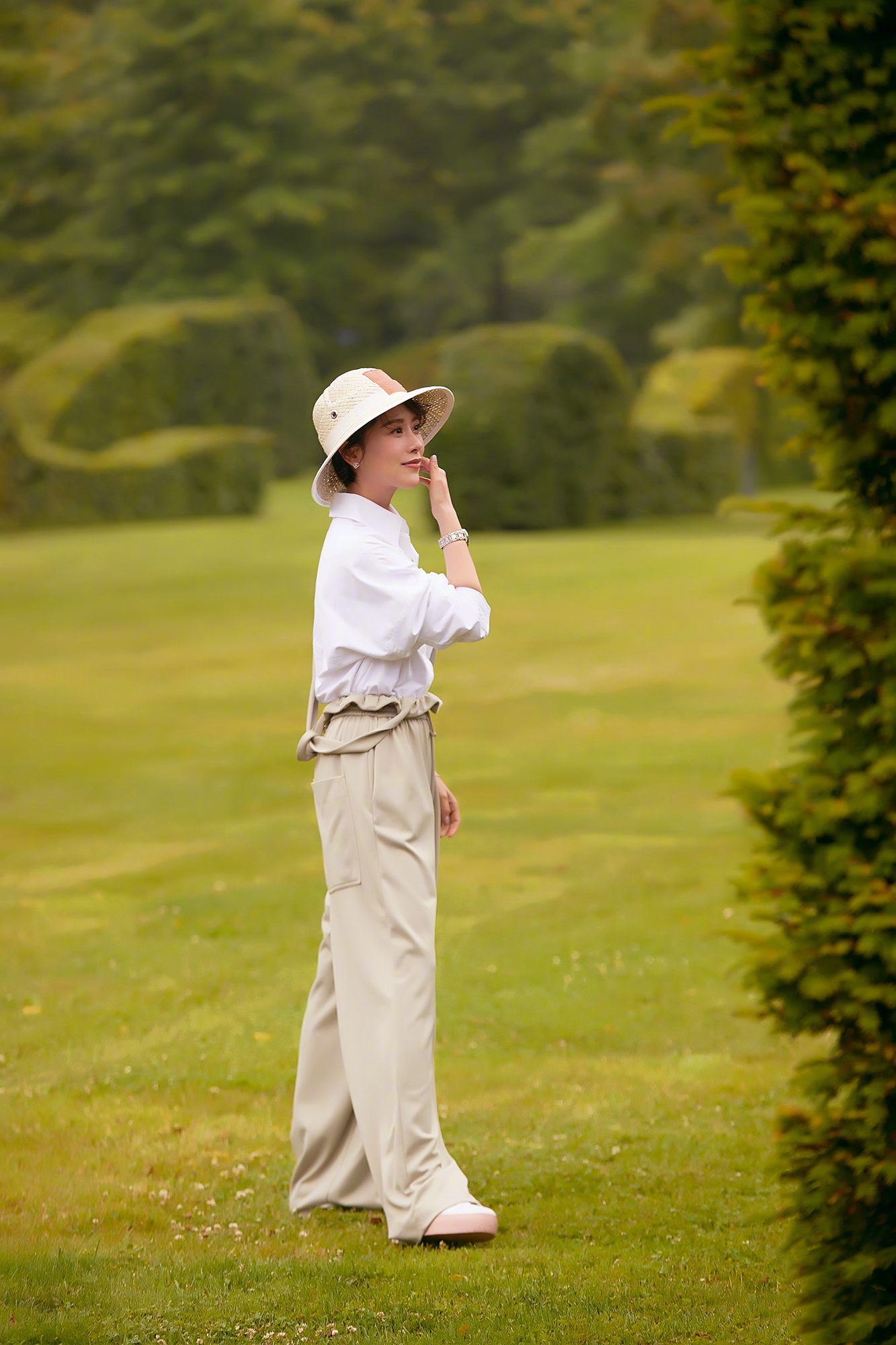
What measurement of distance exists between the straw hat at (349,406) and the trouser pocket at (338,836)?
831mm

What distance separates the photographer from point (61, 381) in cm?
3180

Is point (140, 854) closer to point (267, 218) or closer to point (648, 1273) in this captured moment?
point (648, 1273)

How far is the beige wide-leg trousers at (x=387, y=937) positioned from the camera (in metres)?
4.81

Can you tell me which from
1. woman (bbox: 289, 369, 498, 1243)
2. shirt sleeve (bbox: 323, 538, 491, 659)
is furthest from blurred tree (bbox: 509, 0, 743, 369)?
shirt sleeve (bbox: 323, 538, 491, 659)

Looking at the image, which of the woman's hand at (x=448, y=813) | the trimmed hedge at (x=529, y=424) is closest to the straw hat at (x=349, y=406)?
the woman's hand at (x=448, y=813)

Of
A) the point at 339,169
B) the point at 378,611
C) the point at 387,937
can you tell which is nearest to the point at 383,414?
the point at 378,611

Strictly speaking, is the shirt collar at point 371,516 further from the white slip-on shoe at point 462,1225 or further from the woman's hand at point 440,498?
the white slip-on shoe at point 462,1225

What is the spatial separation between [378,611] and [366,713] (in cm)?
32

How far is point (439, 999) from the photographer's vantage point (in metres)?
7.94

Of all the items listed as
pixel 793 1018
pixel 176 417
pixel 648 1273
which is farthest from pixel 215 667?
pixel 176 417

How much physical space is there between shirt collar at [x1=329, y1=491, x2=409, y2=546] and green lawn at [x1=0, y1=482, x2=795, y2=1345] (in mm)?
2063

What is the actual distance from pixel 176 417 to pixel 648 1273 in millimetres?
30518

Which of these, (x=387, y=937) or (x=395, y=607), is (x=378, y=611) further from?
(x=387, y=937)

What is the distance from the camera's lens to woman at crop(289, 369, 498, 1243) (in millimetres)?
4793
